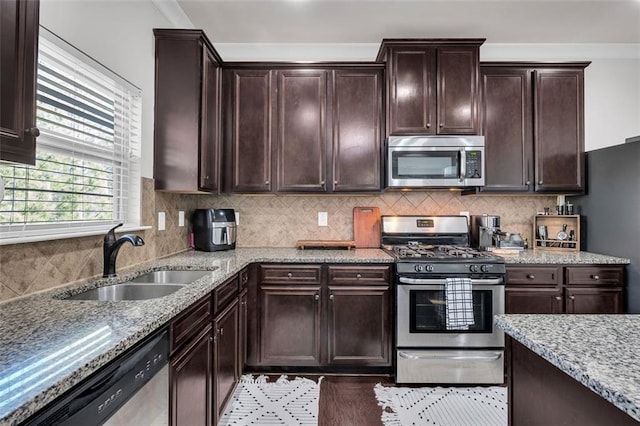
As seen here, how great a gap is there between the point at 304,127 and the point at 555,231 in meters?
2.45

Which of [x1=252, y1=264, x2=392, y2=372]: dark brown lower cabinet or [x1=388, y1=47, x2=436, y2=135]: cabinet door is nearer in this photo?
[x1=252, y1=264, x2=392, y2=372]: dark brown lower cabinet

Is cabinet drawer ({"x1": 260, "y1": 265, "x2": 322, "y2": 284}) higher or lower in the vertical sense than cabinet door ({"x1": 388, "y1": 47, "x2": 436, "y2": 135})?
lower

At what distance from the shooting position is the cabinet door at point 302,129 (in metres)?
2.91

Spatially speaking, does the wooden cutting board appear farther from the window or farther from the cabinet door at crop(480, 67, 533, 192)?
the window

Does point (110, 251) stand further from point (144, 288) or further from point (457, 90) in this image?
point (457, 90)

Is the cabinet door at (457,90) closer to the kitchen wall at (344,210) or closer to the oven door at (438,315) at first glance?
the kitchen wall at (344,210)

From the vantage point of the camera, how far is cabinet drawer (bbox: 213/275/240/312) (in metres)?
1.85

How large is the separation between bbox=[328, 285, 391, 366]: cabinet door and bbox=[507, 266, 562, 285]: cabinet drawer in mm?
963

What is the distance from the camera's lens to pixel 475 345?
98.3 inches

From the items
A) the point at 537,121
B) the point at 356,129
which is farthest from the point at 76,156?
the point at 537,121

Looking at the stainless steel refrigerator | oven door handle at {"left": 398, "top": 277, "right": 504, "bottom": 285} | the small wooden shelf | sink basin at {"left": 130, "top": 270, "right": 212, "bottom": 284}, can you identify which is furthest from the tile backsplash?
sink basin at {"left": 130, "top": 270, "right": 212, "bottom": 284}

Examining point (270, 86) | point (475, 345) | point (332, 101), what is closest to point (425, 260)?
point (475, 345)

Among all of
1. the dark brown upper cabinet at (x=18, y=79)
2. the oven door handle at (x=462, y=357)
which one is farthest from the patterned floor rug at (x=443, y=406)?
the dark brown upper cabinet at (x=18, y=79)

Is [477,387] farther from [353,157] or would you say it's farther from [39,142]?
[39,142]
